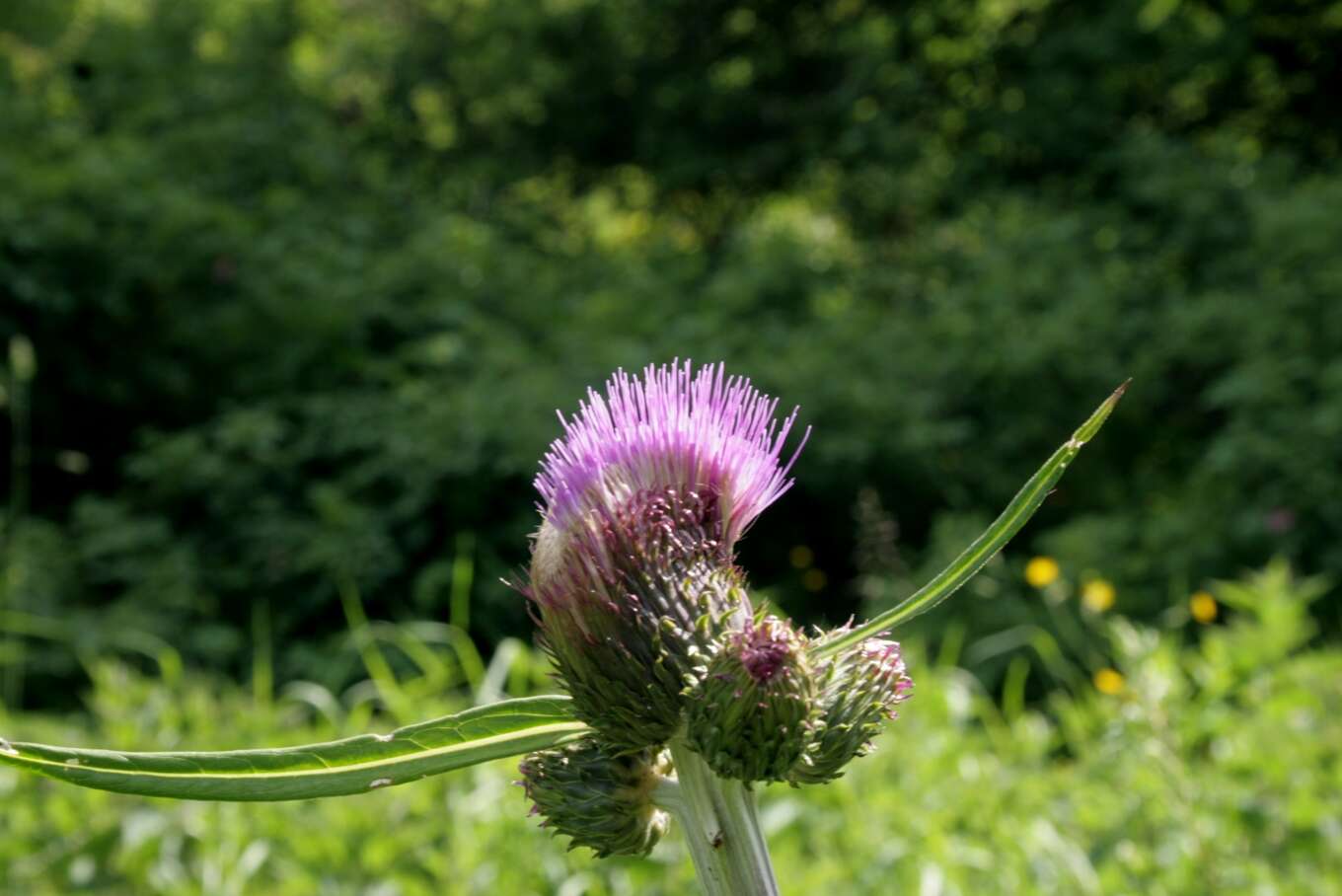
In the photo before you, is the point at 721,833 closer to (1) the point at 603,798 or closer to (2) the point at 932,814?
(1) the point at 603,798

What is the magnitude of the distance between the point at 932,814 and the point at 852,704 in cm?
241

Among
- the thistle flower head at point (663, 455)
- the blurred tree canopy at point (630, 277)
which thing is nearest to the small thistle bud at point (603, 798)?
the thistle flower head at point (663, 455)

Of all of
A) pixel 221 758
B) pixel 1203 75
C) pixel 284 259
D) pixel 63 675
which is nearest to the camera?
pixel 221 758

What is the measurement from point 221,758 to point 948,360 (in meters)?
5.54

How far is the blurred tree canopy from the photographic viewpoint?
5.50m

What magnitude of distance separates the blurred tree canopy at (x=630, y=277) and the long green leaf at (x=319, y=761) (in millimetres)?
3113

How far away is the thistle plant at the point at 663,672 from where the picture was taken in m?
0.71

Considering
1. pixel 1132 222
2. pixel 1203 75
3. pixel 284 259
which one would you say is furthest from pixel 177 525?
→ pixel 1203 75

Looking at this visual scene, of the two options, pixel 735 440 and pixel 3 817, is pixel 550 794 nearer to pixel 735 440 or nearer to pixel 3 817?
pixel 735 440

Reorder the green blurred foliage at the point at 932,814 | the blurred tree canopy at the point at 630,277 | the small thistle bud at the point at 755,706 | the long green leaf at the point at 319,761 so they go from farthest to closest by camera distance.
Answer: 1. the blurred tree canopy at the point at 630,277
2. the green blurred foliage at the point at 932,814
3. the small thistle bud at the point at 755,706
4. the long green leaf at the point at 319,761

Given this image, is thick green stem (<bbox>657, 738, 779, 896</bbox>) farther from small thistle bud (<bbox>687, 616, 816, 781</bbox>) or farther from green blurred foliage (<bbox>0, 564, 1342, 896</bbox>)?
green blurred foliage (<bbox>0, 564, 1342, 896</bbox>)

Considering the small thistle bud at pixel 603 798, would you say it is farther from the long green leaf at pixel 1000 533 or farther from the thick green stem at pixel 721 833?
the long green leaf at pixel 1000 533

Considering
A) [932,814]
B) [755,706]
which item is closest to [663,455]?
[755,706]

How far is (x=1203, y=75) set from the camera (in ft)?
24.5
